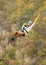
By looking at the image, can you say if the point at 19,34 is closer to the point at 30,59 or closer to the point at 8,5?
the point at 30,59

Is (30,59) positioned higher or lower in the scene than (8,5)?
lower

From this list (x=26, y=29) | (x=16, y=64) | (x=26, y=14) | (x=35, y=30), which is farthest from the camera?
(x=26, y=14)

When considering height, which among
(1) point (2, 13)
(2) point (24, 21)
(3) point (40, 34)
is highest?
(1) point (2, 13)

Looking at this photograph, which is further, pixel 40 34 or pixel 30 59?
pixel 40 34

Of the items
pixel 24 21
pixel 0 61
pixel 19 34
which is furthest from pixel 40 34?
pixel 19 34

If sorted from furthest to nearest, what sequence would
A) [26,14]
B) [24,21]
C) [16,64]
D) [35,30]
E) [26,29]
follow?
[26,14], [24,21], [35,30], [16,64], [26,29]

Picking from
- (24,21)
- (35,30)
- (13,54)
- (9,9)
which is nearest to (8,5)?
(9,9)
